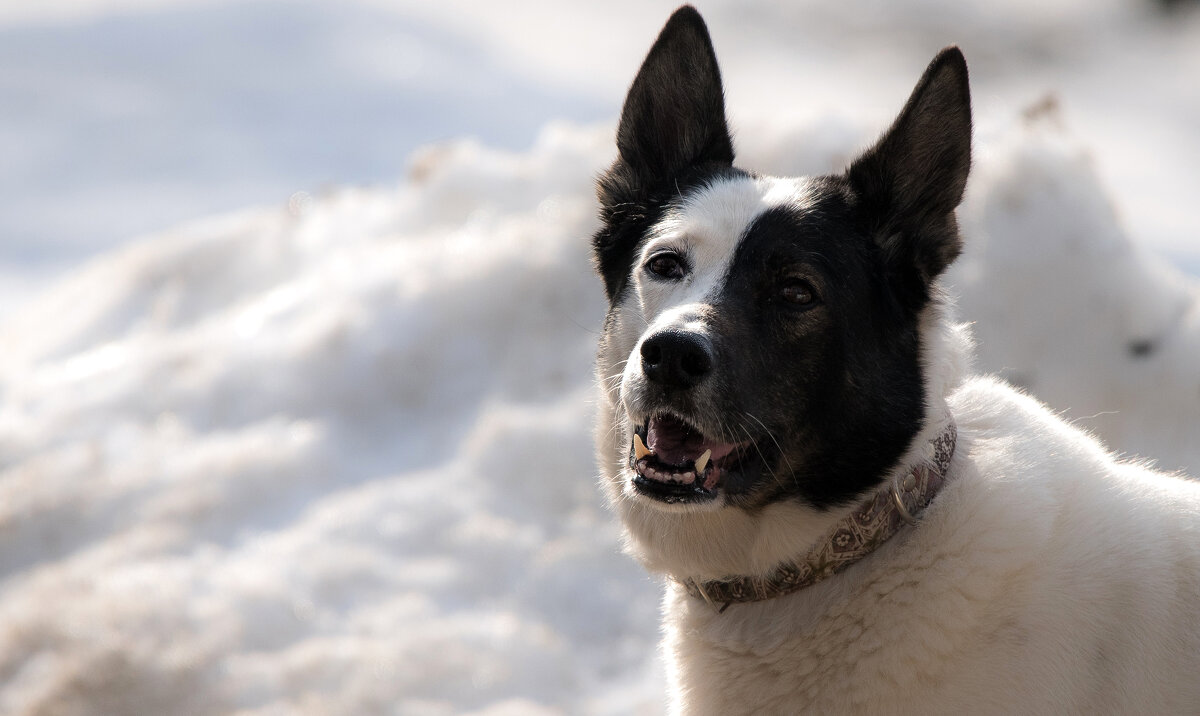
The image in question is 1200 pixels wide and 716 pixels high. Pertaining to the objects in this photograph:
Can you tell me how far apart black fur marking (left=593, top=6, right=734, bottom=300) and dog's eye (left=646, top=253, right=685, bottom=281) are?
0.74 feet

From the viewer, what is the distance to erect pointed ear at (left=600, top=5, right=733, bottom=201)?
321cm

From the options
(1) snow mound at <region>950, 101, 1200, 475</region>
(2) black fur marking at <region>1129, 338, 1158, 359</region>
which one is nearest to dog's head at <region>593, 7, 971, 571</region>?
(1) snow mound at <region>950, 101, 1200, 475</region>

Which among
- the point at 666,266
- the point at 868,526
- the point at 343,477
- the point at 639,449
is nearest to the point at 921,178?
the point at 666,266

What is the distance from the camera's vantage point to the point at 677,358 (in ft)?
8.62

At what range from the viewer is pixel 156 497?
516cm

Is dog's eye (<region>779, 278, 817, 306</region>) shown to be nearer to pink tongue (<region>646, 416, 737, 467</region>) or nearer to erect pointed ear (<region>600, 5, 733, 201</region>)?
pink tongue (<region>646, 416, 737, 467</region>)

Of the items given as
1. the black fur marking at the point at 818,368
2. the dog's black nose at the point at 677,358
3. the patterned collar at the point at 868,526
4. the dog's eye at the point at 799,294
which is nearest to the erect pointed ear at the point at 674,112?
the black fur marking at the point at 818,368

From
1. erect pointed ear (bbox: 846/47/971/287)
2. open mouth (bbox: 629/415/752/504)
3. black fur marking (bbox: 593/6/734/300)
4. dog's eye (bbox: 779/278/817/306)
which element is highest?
black fur marking (bbox: 593/6/734/300)

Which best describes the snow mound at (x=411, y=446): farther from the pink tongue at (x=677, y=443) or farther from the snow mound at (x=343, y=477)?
the pink tongue at (x=677, y=443)

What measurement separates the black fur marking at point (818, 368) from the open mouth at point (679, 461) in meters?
0.08

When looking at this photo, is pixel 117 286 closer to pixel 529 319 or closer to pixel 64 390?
pixel 64 390

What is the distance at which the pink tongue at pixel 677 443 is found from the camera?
9.16 feet

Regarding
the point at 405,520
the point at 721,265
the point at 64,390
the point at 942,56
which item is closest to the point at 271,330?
the point at 64,390

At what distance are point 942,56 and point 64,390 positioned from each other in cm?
519
